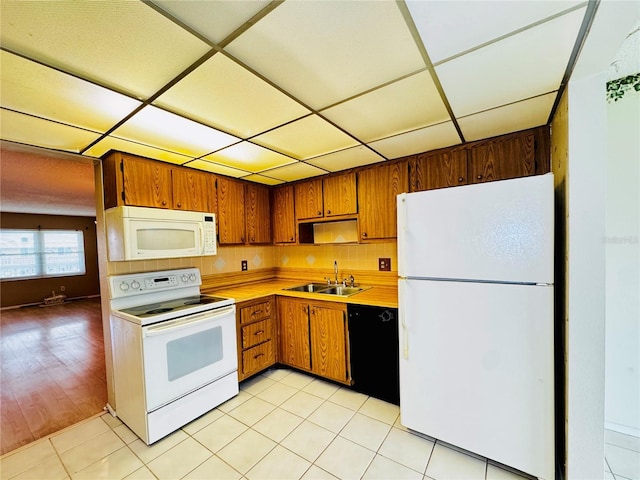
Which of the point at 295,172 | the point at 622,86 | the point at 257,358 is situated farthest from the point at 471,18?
the point at 257,358

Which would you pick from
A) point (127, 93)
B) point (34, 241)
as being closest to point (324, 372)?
point (127, 93)

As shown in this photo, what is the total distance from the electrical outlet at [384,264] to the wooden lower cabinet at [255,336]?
4.02 ft

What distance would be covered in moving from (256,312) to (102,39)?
225cm

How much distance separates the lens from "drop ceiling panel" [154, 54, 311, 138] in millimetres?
1252

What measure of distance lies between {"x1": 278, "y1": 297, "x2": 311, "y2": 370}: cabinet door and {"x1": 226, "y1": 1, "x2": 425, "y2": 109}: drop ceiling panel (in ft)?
6.42

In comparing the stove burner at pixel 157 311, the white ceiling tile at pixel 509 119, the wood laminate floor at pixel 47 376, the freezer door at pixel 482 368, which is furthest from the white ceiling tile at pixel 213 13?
the wood laminate floor at pixel 47 376

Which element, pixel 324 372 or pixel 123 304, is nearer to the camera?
pixel 123 304

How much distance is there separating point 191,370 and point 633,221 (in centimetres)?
326

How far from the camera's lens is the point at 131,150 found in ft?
6.98

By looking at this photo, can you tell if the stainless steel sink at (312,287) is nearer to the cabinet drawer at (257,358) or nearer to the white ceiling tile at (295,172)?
the cabinet drawer at (257,358)

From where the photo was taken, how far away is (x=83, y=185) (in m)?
3.82

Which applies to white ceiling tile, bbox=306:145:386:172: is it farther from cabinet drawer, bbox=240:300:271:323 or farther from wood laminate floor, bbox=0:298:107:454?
wood laminate floor, bbox=0:298:107:454

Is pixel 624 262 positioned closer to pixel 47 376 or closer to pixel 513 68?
pixel 513 68

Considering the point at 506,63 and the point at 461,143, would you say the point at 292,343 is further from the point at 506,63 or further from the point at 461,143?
the point at 506,63
